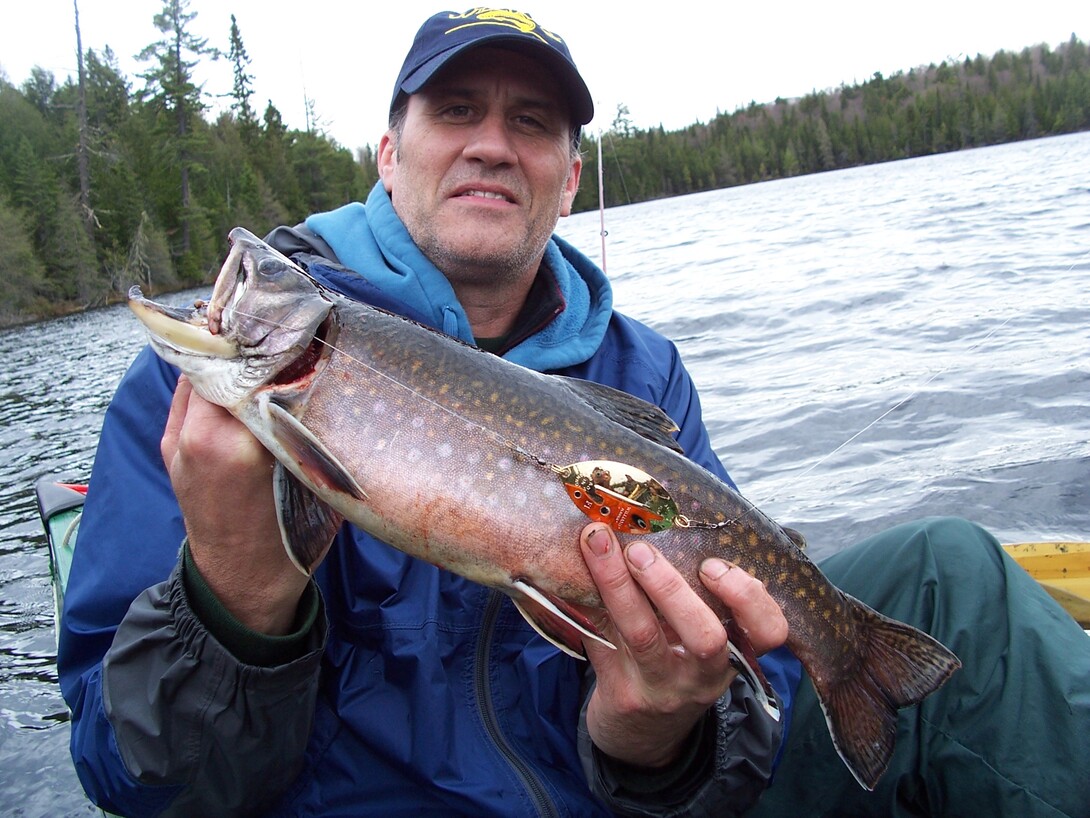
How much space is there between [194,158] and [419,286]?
64791mm

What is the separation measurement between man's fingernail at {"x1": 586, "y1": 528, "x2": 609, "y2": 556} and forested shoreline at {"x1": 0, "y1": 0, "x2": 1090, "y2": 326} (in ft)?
140

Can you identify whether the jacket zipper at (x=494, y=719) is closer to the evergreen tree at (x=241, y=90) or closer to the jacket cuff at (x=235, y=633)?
the jacket cuff at (x=235, y=633)

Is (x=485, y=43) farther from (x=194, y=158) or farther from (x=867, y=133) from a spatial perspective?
(x=867, y=133)

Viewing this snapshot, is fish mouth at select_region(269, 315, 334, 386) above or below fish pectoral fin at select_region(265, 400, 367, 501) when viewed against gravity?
above

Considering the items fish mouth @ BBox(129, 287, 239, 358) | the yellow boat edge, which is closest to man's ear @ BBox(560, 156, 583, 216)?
fish mouth @ BBox(129, 287, 239, 358)

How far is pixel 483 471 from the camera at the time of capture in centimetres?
223

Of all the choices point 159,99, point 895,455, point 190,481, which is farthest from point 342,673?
point 159,99

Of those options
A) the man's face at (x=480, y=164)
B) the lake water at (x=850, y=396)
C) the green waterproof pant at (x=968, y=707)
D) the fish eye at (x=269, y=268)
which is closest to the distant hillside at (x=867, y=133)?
the lake water at (x=850, y=396)

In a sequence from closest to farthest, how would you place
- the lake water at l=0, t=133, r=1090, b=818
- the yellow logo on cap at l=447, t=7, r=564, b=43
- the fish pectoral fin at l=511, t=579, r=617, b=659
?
the fish pectoral fin at l=511, t=579, r=617, b=659
the yellow logo on cap at l=447, t=7, r=564, b=43
the lake water at l=0, t=133, r=1090, b=818

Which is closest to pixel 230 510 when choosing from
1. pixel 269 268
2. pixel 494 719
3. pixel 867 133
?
pixel 269 268

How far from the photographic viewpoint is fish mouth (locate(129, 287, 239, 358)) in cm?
225

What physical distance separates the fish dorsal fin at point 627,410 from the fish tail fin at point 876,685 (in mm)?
776

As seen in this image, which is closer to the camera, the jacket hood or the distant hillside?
the jacket hood

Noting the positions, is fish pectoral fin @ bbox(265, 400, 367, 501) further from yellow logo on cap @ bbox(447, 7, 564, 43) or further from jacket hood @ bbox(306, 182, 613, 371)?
yellow logo on cap @ bbox(447, 7, 564, 43)
